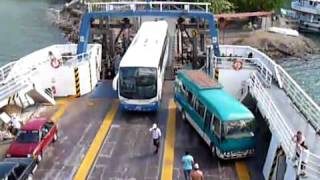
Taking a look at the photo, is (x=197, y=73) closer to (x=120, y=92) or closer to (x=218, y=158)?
(x=120, y=92)

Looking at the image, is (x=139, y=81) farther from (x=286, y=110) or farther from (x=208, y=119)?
(x=286, y=110)

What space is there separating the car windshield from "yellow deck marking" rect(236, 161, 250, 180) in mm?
8332

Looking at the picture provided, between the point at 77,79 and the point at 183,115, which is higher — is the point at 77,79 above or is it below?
above

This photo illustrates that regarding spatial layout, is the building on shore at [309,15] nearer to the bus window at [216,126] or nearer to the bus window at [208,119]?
the bus window at [208,119]

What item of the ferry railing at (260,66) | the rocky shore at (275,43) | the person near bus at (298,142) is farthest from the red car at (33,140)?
the rocky shore at (275,43)

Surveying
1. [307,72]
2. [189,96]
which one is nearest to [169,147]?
[189,96]

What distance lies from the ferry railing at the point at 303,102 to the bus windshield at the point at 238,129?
2.51 metres

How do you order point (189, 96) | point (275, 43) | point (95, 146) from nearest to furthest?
1. point (95, 146)
2. point (189, 96)
3. point (275, 43)

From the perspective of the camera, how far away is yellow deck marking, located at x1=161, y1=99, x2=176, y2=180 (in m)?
19.5

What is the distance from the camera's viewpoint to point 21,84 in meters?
25.8

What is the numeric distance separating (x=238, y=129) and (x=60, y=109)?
11047 mm

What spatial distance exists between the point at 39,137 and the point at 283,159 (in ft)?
32.6

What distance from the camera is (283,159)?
58.9 feet

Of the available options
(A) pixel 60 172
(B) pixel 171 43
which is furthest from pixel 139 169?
(B) pixel 171 43
